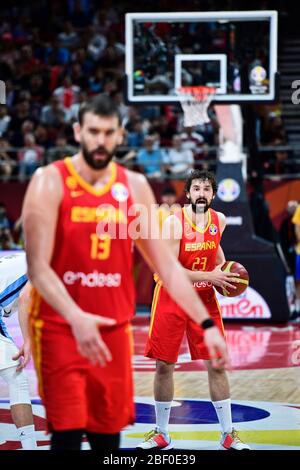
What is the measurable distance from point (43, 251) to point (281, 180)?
502 inches

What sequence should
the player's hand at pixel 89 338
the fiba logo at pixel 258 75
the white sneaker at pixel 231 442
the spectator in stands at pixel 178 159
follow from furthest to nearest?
the spectator in stands at pixel 178 159
the fiba logo at pixel 258 75
the white sneaker at pixel 231 442
the player's hand at pixel 89 338

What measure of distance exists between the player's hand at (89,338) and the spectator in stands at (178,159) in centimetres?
1251

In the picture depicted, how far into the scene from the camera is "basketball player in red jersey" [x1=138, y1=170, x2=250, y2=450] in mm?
7059

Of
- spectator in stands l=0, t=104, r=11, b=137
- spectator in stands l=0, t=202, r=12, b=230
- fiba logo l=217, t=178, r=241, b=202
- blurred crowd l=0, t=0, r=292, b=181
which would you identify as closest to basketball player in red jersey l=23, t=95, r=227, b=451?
fiba logo l=217, t=178, r=241, b=202

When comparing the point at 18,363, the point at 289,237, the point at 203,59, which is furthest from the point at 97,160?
the point at 289,237

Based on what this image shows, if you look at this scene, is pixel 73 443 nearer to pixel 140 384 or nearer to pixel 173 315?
pixel 173 315

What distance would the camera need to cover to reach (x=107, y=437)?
184 inches

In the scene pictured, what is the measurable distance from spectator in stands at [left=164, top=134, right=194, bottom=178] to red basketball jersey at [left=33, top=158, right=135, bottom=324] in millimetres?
12143

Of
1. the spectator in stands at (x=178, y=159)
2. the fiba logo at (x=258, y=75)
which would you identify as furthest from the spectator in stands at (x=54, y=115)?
the fiba logo at (x=258, y=75)

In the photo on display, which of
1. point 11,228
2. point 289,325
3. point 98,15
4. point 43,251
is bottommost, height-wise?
point 289,325

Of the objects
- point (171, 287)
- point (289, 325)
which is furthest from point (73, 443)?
point (289, 325)

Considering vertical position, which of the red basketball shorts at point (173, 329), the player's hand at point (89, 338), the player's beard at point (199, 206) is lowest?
the red basketball shorts at point (173, 329)

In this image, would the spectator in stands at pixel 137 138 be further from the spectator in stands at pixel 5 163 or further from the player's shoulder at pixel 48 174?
the player's shoulder at pixel 48 174

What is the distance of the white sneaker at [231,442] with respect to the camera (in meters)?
6.87
